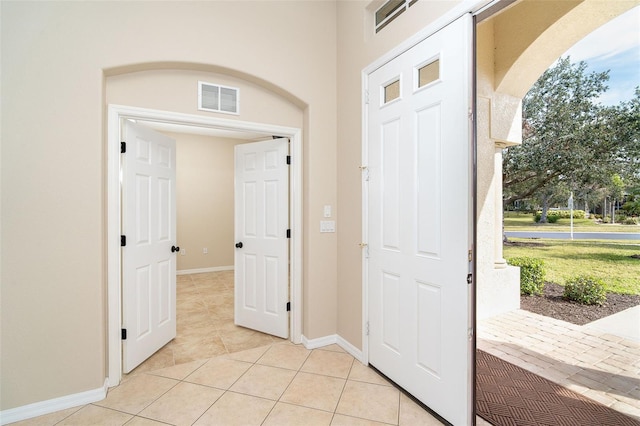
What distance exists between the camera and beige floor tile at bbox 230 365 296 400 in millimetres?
2201

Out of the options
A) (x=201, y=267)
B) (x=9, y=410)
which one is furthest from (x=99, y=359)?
(x=201, y=267)

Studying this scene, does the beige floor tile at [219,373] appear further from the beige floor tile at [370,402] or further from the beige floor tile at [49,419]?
the beige floor tile at [370,402]

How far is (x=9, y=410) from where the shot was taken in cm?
193

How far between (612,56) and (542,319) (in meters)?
3.50

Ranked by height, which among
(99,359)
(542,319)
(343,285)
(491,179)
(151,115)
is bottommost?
(542,319)

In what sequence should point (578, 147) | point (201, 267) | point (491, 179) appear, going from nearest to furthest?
1. point (491, 179)
2. point (578, 147)
3. point (201, 267)

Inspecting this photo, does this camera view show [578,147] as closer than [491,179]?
No

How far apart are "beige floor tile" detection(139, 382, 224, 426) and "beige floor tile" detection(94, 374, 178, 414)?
0.07 meters

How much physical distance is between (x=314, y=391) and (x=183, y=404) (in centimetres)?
95

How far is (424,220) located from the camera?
1.98 meters

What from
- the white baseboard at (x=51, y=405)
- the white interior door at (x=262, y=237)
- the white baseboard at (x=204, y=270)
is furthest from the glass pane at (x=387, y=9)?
the white baseboard at (x=204, y=270)

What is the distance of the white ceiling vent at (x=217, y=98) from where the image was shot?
2.70 m

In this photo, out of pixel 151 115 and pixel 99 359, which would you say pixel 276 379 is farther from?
pixel 151 115

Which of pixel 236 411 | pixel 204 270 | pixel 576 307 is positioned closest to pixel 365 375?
pixel 236 411
